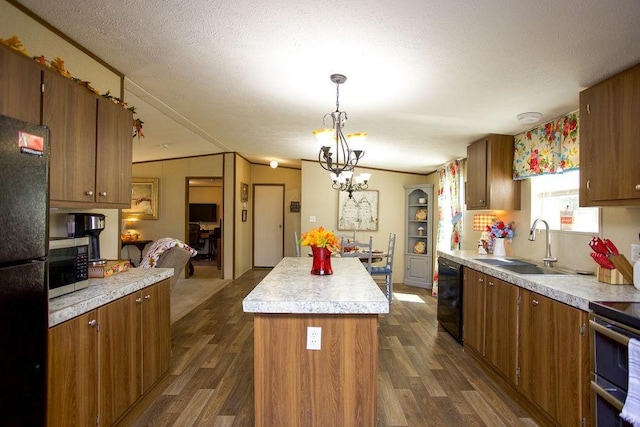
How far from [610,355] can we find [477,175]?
8.02 feet

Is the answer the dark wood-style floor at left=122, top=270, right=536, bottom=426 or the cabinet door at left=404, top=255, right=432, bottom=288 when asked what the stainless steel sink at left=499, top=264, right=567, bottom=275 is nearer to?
the dark wood-style floor at left=122, top=270, right=536, bottom=426

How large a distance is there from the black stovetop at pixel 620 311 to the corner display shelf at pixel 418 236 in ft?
14.5

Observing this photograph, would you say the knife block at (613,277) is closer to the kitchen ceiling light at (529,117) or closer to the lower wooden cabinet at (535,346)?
the lower wooden cabinet at (535,346)

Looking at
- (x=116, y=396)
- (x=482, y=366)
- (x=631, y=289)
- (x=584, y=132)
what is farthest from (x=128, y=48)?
(x=482, y=366)

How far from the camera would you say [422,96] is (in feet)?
8.93

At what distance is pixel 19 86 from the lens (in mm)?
1635

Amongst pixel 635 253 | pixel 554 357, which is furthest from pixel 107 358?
pixel 635 253

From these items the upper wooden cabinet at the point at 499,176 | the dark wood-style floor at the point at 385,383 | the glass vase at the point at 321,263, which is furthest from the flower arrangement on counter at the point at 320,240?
the upper wooden cabinet at the point at 499,176

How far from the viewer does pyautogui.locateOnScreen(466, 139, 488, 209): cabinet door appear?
12.1 feet

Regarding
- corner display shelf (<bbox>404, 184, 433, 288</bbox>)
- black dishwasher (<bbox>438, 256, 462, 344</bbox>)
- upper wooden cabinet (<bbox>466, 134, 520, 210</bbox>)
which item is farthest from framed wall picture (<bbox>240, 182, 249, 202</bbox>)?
upper wooden cabinet (<bbox>466, 134, 520, 210</bbox>)

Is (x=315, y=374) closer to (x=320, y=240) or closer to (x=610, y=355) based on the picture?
(x=320, y=240)

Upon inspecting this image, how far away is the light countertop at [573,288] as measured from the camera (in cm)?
184

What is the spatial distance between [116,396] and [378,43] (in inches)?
99.0

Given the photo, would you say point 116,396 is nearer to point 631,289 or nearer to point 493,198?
point 631,289
